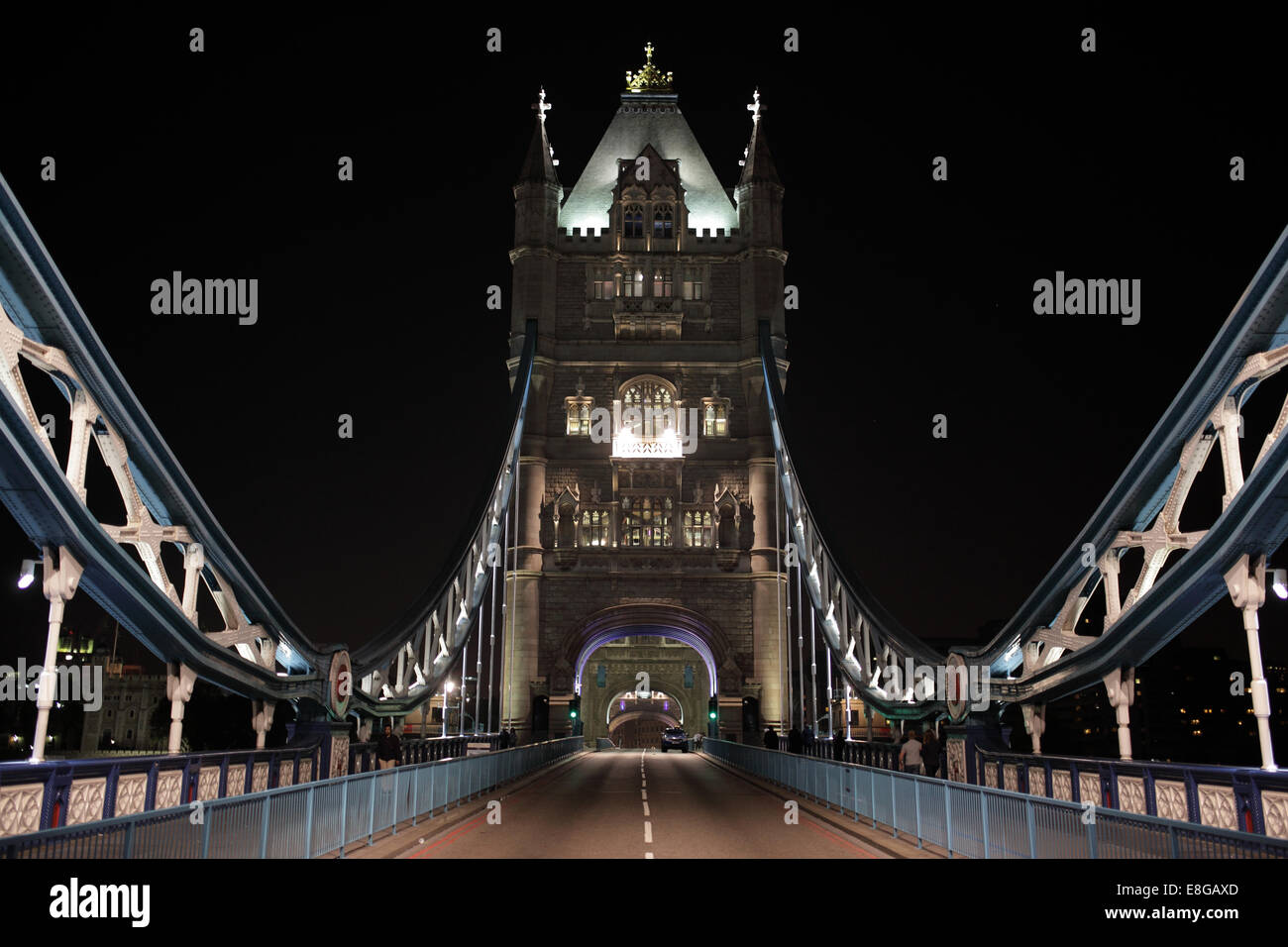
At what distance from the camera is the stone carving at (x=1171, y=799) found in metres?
11.4

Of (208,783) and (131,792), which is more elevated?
(131,792)

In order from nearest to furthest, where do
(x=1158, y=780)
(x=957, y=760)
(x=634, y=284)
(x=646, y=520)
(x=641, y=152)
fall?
1. (x=1158, y=780)
2. (x=957, y=760)
3. (x=646, y=520)
4. (x=634, y=284)
5. (x=641, y=152)

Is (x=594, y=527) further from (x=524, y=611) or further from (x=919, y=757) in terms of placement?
Result: (x=919, y=757)

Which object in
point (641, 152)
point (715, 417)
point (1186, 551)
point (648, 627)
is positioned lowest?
point (648, 627)

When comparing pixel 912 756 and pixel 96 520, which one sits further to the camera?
pixel 912 756

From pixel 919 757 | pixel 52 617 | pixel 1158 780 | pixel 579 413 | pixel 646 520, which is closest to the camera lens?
pixel 1158 780

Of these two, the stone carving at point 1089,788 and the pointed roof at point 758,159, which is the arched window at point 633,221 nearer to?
the pointed roof at point 758,159

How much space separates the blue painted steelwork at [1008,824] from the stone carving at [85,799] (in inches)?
324

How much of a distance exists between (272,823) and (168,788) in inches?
130

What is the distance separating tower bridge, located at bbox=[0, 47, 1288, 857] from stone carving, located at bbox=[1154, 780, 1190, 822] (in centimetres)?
3

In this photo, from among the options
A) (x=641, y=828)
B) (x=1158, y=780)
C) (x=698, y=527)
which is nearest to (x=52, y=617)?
(x=641, y=828)

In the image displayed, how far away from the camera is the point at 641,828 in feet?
53.2

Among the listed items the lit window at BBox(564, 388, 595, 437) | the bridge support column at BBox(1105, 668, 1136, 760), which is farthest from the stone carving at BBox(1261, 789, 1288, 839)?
the lit window at BBox(564, 388, 595, 437)

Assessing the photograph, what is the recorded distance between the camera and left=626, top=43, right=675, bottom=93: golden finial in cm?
6328
